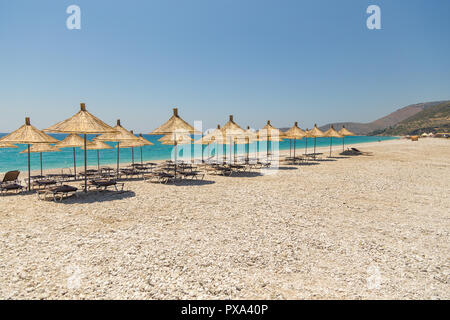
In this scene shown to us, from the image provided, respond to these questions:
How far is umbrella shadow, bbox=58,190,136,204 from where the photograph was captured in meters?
7.39

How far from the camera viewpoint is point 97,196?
8.02 m

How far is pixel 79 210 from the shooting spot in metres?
6.47

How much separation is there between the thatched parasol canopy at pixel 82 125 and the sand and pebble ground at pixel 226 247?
6.87ft

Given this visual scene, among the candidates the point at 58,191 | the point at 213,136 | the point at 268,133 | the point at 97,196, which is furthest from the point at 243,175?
the point at 58,191

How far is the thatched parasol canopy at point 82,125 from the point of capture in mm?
7699

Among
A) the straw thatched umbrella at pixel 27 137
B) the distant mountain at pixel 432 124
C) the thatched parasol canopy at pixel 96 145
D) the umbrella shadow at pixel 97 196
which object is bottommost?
the umbrella shadow at pixel 97 196

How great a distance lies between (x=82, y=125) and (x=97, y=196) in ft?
7.51

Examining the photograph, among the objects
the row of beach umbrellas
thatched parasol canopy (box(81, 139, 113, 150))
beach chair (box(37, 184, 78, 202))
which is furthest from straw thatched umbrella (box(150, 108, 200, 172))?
beach chair (box(37, 184, 78, 202))

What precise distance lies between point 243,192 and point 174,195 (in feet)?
7.58

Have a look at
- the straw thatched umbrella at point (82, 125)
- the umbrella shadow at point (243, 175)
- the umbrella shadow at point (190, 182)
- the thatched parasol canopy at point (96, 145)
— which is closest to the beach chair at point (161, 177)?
the umbrella shadow at point (190, 182)

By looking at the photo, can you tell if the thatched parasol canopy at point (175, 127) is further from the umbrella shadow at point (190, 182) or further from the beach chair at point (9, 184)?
the beach chair at point (9, 184)
